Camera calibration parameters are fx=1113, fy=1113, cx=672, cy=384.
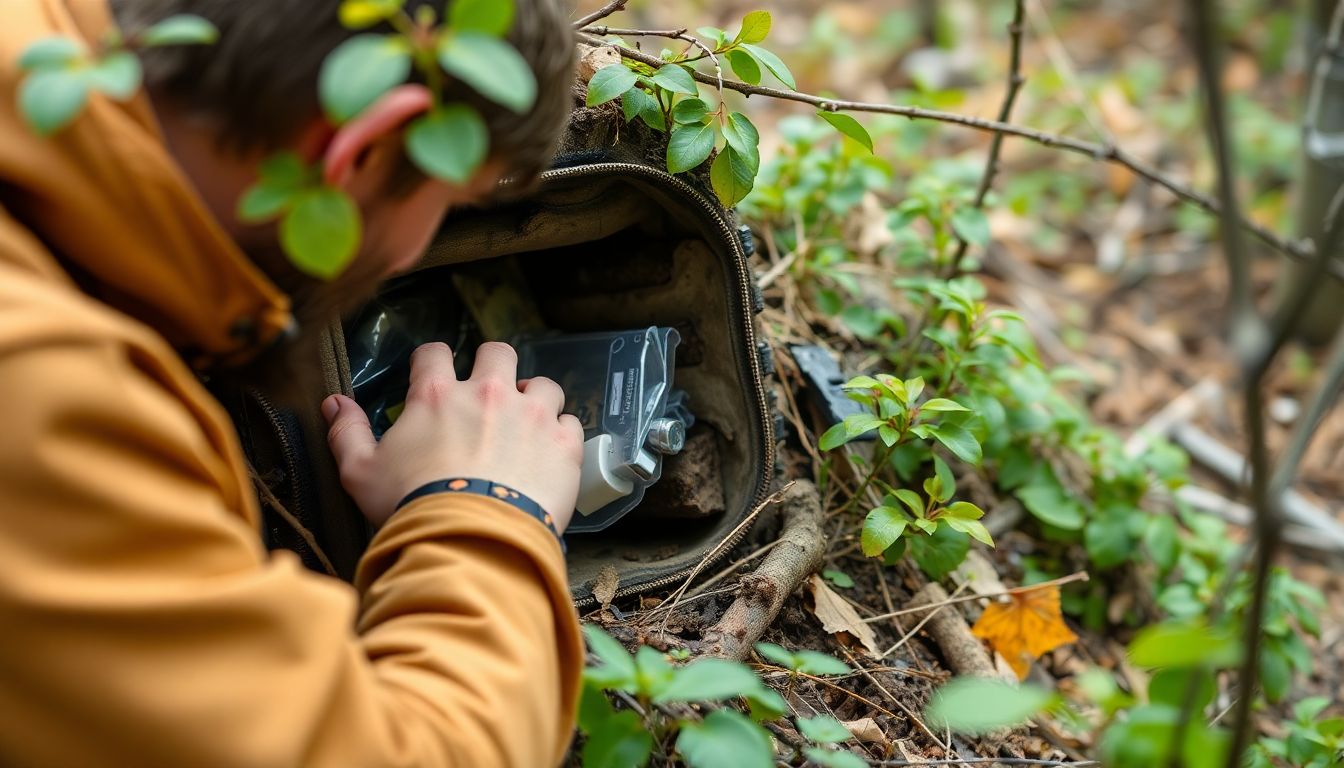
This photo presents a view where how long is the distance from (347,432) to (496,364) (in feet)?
0.76

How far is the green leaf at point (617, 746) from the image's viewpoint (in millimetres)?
1297

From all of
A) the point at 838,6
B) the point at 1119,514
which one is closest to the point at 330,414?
the point at 1119,514

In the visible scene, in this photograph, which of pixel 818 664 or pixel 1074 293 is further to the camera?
pixel 1074 293

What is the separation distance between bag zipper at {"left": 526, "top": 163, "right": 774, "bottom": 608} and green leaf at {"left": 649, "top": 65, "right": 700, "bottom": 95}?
0.13m

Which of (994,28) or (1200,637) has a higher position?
(1200,637)

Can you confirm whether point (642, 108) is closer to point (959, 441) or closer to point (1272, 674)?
point (959, 441)

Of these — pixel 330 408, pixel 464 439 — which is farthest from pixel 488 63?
pixel 330 408

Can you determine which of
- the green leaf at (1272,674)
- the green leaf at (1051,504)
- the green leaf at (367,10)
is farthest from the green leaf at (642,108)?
the green leaf at (1272,674)

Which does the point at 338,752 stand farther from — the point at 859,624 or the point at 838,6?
the point at 838,6

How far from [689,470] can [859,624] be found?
41cm

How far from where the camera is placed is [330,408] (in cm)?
164

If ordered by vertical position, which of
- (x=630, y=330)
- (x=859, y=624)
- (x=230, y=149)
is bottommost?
(x=859, y=624)

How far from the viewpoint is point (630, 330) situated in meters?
2.09

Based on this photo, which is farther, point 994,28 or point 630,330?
point 994,28
